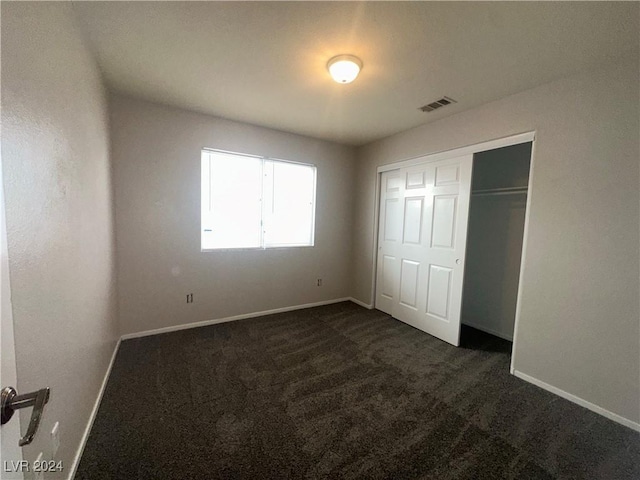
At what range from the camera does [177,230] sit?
2949 mm

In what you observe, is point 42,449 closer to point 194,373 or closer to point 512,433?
point 194,373

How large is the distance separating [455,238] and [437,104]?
1.38m

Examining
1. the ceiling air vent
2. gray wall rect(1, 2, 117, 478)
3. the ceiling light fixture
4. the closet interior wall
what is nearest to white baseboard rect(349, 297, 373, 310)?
the closet interior wall

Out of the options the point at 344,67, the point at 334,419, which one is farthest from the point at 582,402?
the point at 344,67

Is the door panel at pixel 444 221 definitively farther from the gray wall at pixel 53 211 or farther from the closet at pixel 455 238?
the gray wall at pixel 53 211

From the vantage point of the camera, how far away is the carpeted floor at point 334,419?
1448 millimetres

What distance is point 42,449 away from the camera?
1050mm

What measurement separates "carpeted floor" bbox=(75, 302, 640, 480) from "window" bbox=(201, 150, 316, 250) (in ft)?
4.32

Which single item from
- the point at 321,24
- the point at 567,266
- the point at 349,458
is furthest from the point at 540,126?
the point at 349,458

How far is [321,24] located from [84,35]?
1530mm

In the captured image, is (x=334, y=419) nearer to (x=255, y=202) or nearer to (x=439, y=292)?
(x=439, y=292)

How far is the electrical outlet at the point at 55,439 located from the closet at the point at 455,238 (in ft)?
10.3

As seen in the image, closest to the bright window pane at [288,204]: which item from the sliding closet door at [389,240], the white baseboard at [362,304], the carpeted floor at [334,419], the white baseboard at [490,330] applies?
the sliding closet door at [389,240]

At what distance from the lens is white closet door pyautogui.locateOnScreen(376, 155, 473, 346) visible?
2842 mm
